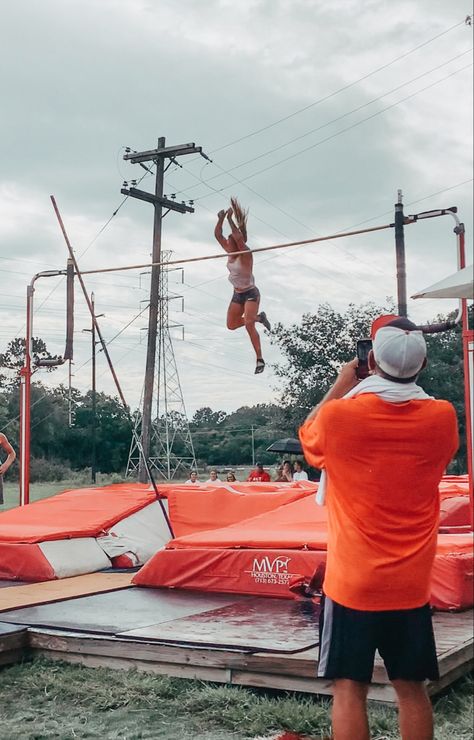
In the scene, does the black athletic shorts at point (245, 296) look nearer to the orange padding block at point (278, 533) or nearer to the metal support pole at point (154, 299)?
the orange padding block at point (278, 533)

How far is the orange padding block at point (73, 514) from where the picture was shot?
26.7ft

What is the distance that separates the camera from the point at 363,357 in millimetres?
3125

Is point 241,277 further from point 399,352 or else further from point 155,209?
point 155,209

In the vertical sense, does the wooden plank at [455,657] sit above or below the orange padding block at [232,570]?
below

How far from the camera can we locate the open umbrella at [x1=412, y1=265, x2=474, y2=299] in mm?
2211

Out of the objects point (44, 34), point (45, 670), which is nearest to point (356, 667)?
A: point (45, 670)

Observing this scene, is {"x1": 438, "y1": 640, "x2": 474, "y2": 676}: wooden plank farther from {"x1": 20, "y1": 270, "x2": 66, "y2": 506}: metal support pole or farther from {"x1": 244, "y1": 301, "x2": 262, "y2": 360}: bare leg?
{"x1": 20, "y1": 270, "x2": 66, "y2": 506}: metal support pole

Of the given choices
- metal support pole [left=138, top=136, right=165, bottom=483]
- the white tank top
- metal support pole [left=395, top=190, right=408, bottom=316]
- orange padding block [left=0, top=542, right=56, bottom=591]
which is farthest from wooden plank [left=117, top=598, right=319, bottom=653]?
metal support pole [left=138, top=136, right=165, bottom=483]

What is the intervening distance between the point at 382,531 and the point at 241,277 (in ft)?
16.5

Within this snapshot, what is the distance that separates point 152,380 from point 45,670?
1275cm

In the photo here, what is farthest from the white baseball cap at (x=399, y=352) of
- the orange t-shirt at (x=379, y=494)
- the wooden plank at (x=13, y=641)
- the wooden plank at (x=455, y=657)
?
the wooden plank at (x=13, y=641)

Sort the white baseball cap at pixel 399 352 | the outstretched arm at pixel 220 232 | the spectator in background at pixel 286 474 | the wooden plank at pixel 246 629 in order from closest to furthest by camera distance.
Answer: the white baseball cap at pixel 399 352 < the wooden plank at pixel 246 629 < the outstretched arm at pixel 220 232 < the spectator in background at pixel 286 474

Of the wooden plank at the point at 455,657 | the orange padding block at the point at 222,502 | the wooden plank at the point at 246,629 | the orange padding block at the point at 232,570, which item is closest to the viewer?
the wooden plank at the point at 455,657

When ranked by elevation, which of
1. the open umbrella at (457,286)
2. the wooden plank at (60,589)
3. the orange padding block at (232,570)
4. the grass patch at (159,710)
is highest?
the open umbrella at (457,286)
